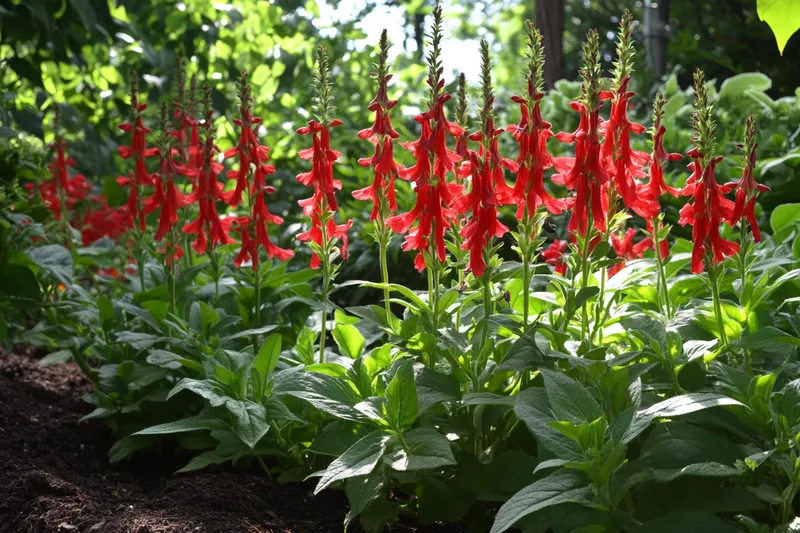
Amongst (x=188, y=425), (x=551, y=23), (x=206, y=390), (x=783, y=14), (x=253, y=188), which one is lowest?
(x=188, y=425)

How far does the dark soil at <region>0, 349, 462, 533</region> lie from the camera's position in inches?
76.2

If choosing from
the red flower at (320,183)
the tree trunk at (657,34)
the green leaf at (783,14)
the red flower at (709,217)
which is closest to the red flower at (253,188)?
the red flower at (320,183)

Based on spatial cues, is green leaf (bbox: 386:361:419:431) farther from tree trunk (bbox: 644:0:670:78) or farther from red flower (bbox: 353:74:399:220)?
tree trunk (bbox: 644:0:670:78)

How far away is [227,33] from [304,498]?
12.6ft

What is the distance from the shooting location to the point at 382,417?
5.83 ft

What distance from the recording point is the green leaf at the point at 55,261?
2.92m

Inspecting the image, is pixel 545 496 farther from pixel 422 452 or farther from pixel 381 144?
pixel 381 144

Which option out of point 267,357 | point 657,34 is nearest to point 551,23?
point 657,34

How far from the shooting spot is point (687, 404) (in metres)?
1.58

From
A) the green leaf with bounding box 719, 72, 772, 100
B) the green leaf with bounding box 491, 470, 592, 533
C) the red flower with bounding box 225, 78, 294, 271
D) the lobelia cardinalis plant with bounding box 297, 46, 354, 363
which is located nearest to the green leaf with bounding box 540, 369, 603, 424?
the green leaf with bounding box 491, 470, 592, 533

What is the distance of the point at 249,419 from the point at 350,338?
0.38m

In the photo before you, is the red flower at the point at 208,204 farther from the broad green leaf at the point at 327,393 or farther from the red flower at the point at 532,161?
the red flower at the point at 532,161

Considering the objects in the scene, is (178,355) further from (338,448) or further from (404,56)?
(404,56)

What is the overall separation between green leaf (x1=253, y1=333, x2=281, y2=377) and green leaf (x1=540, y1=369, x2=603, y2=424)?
764 mm
